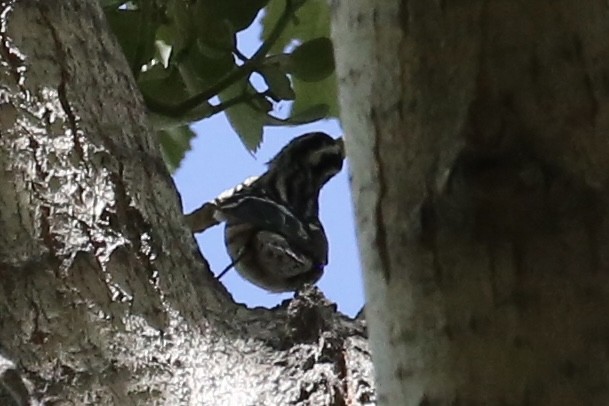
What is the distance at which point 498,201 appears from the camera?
208 millimetres

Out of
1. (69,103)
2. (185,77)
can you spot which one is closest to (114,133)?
(69,103)

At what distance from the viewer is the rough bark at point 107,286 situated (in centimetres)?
38

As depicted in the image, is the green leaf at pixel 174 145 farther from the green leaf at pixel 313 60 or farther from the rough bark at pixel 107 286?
the rough bark at pixel 107 286

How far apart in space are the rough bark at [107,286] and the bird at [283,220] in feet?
0.45

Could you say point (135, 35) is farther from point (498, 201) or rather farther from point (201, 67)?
point (498, 201)

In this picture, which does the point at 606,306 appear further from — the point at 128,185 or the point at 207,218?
the point at 207,218

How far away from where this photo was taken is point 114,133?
46 centimetres

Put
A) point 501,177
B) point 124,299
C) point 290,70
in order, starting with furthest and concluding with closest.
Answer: point 290,70 < point 124,299 < point 501,177

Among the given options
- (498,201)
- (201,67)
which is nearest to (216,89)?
(201,67)

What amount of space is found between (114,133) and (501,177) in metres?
0.27

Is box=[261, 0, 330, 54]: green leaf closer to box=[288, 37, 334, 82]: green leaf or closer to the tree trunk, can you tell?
box=[288, 37, 334, 82]: green leaf

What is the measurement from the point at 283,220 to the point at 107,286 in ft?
0.74

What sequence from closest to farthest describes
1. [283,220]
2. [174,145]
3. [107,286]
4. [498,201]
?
[498,201] < [107,286] < [283,220] < [174,145]

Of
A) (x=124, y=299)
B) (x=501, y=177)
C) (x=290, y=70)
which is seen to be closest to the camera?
(x=501, y=177)
